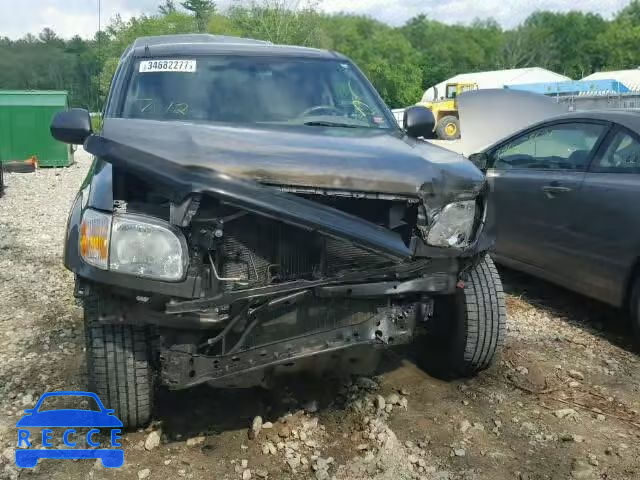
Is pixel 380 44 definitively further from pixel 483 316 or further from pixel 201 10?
pixel 483 316

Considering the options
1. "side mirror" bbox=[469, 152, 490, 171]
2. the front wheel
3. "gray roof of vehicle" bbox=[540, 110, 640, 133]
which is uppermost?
"gray roof of vehicle" bbox=[540, 110, 640, 133]

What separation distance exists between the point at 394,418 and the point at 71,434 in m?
1.58

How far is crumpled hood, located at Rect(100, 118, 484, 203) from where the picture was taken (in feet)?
8.60

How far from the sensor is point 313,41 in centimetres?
4156

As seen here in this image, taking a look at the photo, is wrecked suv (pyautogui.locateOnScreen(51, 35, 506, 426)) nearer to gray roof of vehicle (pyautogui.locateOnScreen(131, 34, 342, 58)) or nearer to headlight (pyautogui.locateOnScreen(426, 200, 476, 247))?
headlight (pyautogui.locateOnScreen(426, 200, 476, 247))

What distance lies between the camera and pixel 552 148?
16.8 feet

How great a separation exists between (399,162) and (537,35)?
90838 millimetres

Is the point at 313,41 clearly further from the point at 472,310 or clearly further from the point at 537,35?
the point at 537,35

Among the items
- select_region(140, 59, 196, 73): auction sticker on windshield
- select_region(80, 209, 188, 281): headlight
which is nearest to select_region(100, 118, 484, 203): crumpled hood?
select_region(80, 209, 188, 281): headlight

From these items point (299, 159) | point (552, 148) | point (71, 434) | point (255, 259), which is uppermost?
point (299, 159)

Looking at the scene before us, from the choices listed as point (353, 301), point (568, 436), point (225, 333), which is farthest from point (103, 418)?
point (568, 436)

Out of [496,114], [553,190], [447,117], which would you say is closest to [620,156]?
[553,190]

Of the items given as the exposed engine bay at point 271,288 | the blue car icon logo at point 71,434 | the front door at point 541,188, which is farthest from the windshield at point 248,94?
the blue car icon logo at point 71,434

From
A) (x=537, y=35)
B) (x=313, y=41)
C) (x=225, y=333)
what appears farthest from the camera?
(x=537, y=35)
